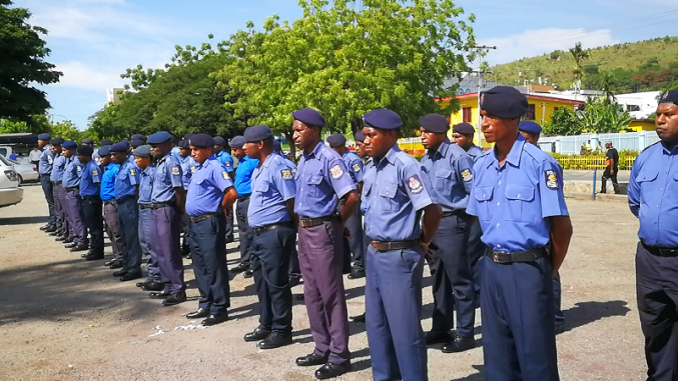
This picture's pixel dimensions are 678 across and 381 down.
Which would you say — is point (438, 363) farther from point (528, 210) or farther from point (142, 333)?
point (142, 333)

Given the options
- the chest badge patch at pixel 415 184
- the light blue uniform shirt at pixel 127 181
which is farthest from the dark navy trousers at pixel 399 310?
the light blue uniform shirt at pixel 127 181

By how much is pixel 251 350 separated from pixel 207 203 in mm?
1693

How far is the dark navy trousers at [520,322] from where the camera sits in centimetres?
340

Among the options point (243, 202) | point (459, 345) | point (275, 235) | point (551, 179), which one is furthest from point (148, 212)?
point (551, 179)

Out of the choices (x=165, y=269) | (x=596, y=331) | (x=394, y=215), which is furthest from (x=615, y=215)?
(x=394, y=215)

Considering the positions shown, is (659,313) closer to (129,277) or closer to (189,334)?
(189,334)

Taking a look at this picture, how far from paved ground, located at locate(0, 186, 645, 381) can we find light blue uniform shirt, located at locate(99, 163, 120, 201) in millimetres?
1214

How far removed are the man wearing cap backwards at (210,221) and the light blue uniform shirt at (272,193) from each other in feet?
2.54

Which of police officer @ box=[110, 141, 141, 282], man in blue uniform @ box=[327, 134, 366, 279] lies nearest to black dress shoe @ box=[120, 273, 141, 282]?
police officer @ box=[110, 141, 141, 282]

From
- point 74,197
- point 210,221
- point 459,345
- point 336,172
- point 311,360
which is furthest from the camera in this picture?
point 74,197

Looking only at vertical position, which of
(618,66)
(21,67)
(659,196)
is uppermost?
(618,66)

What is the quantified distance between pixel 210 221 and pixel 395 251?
3.01 m

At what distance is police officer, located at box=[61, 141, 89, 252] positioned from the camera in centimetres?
1148

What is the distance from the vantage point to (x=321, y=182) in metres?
5.27
